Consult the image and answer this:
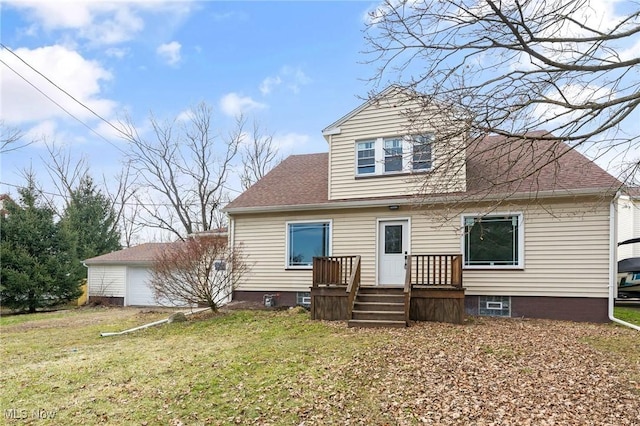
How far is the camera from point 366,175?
1129cm

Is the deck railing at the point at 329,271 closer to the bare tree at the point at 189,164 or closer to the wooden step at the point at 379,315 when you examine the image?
the wooden step at the point at 379,315

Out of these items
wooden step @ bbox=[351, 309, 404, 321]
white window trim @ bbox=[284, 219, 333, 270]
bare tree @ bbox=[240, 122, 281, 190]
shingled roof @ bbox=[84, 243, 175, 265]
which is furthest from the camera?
bare tree @ bbox=[240, 122, 281, 190]

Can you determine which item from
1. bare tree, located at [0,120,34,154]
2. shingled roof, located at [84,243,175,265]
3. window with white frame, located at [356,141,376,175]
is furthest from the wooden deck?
bare tree, located at [0,120,34,154]

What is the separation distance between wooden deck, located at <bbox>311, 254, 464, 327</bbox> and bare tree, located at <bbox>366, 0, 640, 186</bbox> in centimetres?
458

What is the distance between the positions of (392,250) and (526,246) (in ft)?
10.7

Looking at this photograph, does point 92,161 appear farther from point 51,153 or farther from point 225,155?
point 225,155

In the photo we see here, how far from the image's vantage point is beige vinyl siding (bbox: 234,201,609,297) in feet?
30.6

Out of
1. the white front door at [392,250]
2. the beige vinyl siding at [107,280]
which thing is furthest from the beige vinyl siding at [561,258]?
the beige vinyl siding at [107,280]

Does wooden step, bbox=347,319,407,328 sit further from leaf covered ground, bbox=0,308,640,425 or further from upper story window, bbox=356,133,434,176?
upper story window, bbox=356,133,434,176

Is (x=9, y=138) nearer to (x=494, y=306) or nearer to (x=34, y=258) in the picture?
(x=34, y=258)

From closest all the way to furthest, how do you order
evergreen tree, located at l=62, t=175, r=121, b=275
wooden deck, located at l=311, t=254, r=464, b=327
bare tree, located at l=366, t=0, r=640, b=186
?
bare tree, located at l=366, t=0, r=640, b=186 → wooden deck, located at l=311, t=254, r=464, b=327 → evergreen tree, located at l=62, t=175, r=121, b=275

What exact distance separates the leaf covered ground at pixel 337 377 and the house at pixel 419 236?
1199mm

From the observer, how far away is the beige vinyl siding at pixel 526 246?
932cm

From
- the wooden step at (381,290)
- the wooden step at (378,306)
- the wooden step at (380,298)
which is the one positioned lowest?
the wooden step at (378,306)
